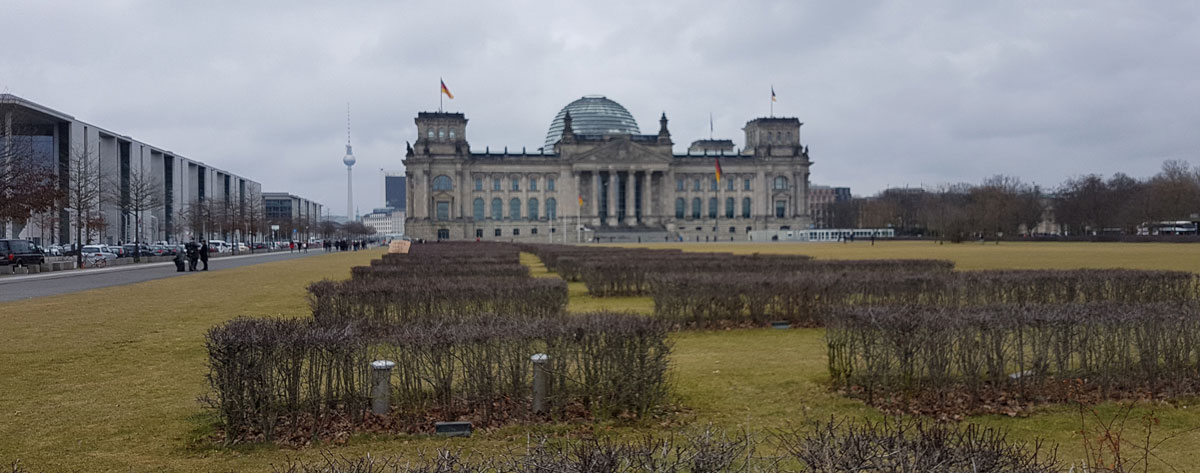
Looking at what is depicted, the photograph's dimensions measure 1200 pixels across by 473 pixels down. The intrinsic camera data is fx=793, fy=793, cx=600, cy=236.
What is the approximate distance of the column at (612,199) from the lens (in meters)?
145

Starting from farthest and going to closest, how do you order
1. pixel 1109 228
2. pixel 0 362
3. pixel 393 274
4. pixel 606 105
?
pixel 606 105, pixel 1109 228, pixel 393 274, pixel 0 362

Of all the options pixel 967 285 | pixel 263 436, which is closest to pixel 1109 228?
pixel 967 285

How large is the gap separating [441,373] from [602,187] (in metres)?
140

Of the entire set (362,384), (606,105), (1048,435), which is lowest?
(1048,435)

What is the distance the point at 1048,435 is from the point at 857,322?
7.71 feet

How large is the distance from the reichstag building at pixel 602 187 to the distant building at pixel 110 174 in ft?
115

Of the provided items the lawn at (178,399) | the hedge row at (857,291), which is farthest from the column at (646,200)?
the lawn at (178,399)

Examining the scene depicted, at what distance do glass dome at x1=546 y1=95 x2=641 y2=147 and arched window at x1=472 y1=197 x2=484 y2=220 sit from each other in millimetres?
26011

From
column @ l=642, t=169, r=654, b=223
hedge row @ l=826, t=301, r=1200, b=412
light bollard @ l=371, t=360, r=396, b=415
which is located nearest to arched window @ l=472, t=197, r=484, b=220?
column @ l=642, t=169, r=654, b=223

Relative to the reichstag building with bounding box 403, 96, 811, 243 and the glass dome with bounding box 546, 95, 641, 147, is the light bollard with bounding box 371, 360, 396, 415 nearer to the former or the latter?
the reichstag building with bounding box 403, 96, 811, 243

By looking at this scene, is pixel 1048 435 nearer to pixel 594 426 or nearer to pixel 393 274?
pixel 594 426

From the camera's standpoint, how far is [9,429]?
8.40 m

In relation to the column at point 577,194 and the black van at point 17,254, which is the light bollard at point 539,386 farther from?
the column at point 577,194

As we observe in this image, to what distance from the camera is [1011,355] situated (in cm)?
941
